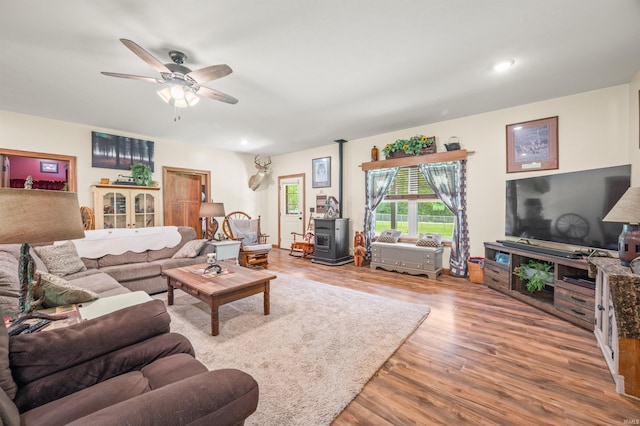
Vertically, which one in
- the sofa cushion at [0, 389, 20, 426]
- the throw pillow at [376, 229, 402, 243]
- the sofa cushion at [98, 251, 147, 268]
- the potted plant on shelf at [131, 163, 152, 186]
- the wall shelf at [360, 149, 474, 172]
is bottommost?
the sofa cushion at [98, 251, 147, 268]

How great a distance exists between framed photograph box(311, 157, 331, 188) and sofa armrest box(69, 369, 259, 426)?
5.49 m

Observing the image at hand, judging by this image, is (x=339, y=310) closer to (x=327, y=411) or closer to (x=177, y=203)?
(x=327, y=411)

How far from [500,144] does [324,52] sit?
3.17 m

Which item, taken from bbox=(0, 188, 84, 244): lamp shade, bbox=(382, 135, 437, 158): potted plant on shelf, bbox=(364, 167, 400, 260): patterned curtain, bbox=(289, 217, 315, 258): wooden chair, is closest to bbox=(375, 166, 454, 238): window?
→ bbox=(364, 167, 400, 260): patterned curtain

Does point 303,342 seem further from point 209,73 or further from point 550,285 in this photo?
point 550,285

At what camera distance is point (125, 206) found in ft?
16.3

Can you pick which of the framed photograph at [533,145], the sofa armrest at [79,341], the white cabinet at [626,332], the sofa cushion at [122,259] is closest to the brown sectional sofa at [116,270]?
the sofa cushion at [122,259]

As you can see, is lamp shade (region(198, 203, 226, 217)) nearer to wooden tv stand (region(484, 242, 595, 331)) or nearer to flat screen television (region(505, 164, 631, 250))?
wooden tv stand (region(484, 242, 595, 331))

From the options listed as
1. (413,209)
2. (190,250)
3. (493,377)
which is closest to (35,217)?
(493,377)

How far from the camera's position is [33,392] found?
3.44 feet

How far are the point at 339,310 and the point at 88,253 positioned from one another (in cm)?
331

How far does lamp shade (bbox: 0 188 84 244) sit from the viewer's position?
1.09 m

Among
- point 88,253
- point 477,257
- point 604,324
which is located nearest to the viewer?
point 604,324

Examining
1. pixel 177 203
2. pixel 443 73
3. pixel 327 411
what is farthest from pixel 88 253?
pixel 443 73
